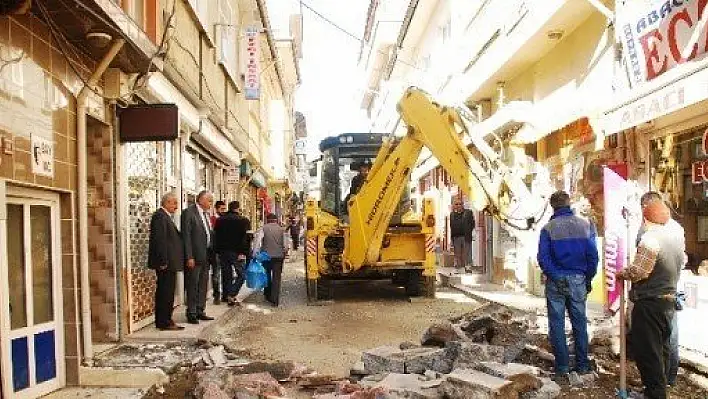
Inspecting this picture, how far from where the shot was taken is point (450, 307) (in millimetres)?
11430

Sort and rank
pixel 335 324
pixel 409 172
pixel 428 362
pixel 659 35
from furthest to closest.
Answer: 1. pixel 409 172
2. pixel 335 324
3. pixel 659 35
4. pixel 428 362

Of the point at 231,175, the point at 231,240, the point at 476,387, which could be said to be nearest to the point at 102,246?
the point at 231,240

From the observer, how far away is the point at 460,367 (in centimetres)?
611

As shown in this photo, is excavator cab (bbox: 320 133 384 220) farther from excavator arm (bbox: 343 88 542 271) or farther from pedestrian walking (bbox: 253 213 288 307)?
pedestrian walking (bbox: 253 213 288 307)

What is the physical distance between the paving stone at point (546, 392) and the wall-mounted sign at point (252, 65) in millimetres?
12987

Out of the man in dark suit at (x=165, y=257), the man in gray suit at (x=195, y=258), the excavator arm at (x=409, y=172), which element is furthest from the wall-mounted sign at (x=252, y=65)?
the man in dark suit at (x=165, y=257)

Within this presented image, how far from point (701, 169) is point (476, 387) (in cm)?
421

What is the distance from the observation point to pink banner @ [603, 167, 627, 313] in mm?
8992

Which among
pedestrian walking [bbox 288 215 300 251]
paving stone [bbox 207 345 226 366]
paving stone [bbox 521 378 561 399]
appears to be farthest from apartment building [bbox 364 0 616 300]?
pedestrian walking [bbox 288 215 300 251]

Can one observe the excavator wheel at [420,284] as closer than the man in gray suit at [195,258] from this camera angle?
No

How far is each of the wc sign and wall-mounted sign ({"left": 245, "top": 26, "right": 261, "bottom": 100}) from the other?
38.8 ft

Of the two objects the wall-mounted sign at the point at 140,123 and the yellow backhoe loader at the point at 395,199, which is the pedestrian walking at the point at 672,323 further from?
the wall-mounted sign at the point at 140,123

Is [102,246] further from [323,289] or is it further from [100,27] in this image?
[323,289]

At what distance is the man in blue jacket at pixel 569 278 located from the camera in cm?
629
